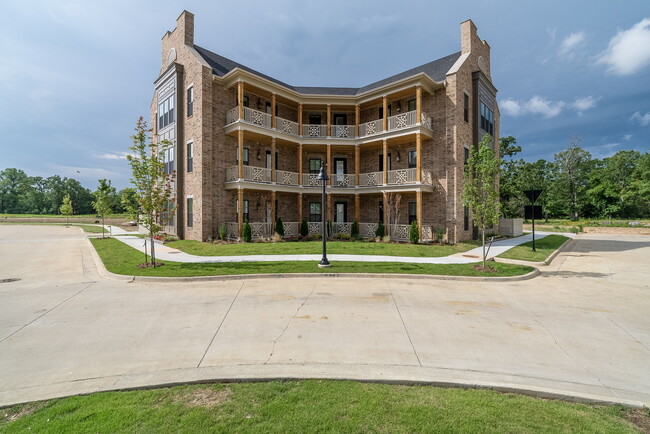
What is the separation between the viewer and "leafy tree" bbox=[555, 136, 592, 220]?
50.8 meters

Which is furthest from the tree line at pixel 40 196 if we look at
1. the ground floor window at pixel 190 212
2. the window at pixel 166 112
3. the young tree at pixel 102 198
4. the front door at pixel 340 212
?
the front door at pixel 340 212

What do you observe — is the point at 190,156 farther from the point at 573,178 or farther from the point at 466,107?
the point at 573,178

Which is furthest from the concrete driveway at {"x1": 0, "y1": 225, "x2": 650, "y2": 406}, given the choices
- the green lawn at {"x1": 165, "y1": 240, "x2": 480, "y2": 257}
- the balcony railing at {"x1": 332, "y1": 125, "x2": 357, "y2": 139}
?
the balcony railing at {"x1": 332, "y1": 125, "x2": 357, "y2": 139}

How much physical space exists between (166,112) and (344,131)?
14305 mm

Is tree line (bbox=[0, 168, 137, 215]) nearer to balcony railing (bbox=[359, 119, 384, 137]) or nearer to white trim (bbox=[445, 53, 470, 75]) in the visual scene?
balcony railing (bbox=[359, 119, 384, 137])

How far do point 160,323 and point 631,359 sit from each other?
8409 millimetres

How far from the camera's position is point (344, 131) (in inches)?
910

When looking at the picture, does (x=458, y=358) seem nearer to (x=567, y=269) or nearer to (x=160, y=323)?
(x=160, y=323)

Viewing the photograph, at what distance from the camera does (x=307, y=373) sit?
154 inches

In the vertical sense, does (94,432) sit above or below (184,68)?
below

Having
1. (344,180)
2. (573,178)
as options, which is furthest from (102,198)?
(573,178)

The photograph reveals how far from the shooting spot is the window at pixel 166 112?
22.2m

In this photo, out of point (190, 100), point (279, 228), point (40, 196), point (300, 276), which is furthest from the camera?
point (40, 196)

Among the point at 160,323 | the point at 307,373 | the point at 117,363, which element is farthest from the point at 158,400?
the point at 160,323
